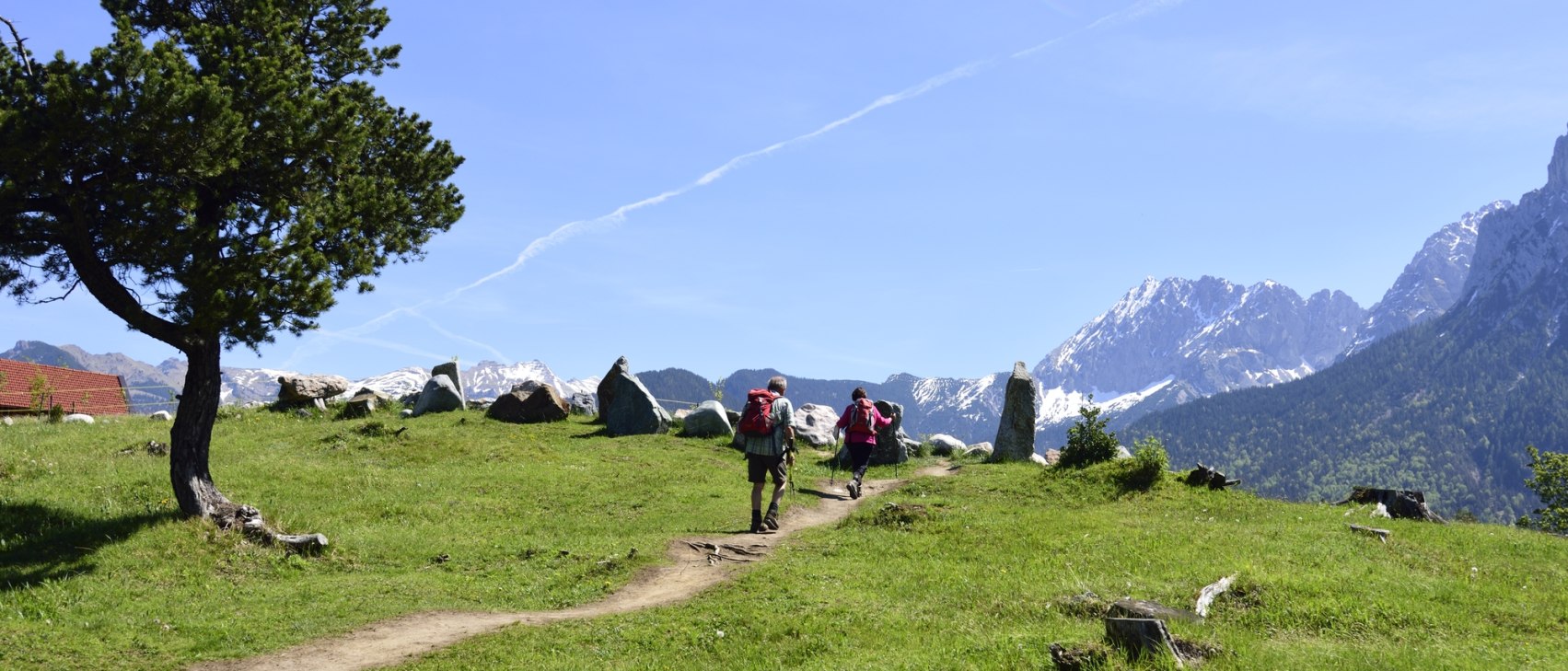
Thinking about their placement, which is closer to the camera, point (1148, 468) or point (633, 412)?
point (1148, 468)

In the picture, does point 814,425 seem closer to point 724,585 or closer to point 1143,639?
point 724,585

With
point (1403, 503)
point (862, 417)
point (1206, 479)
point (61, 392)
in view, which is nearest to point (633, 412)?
point (862, 417)

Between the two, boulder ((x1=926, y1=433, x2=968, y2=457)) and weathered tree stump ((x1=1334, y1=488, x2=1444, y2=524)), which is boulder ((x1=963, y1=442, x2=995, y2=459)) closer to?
boulder ((x1=926, y1=433, x2=968, y2=457))

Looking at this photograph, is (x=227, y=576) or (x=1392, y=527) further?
(x=1392, y=527)

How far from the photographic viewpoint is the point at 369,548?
22438mm

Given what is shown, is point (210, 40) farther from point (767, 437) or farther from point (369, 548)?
point (767, 437)

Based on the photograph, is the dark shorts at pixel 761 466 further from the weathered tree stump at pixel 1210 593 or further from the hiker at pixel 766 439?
the weathered tree stump at pixel 1210 593

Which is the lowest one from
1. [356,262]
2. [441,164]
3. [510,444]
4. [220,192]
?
[510,444]

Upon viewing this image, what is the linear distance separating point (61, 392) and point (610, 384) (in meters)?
47.7

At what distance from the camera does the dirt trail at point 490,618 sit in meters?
15.0

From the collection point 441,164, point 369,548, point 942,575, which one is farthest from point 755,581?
point 441,164

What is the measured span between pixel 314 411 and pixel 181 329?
2502 centimetres

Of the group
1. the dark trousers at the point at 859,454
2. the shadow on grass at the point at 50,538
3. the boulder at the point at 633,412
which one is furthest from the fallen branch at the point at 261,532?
the boulder at the point at 633,412

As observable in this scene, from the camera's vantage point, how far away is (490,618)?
17.6 m
